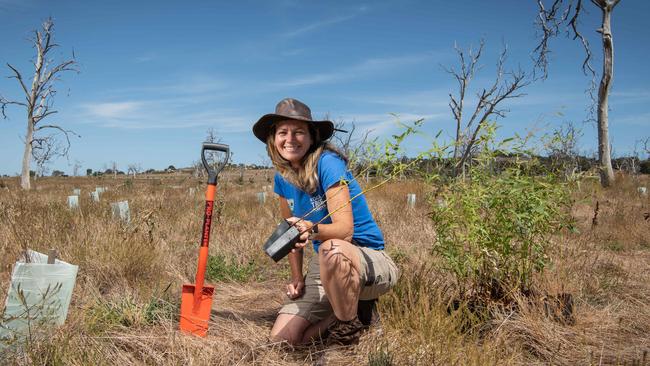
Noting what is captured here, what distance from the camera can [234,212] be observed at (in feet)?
26.2

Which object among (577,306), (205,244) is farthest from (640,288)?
(205,244)

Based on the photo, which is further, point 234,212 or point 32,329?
point 234,212

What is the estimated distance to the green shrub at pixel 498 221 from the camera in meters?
2.63

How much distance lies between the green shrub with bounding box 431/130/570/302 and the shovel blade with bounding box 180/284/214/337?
1.51 m

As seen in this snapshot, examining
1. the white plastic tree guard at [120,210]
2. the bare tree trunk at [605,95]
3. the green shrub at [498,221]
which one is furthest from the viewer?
the bare tree trunk at [605,95]

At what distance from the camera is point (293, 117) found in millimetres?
2684

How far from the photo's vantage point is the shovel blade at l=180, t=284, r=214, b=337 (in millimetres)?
2764

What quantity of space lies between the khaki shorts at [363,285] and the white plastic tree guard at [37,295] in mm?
1275

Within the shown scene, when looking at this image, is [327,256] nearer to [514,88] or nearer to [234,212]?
[234,212]

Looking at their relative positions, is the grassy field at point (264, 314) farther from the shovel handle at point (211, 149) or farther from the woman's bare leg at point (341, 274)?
the shovel handle at point (211, 149)

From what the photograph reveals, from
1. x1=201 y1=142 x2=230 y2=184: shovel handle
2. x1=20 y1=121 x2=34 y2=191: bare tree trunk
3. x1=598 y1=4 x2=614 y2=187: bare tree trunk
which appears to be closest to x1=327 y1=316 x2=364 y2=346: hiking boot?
x1=201 y1=142 x2=230 y2=184: shovel handle

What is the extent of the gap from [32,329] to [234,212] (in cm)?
569

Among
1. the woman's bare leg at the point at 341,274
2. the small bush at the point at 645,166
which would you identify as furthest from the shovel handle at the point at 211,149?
the small bush at the point at 645,166

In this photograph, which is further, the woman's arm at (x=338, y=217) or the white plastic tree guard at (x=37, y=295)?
the woman's arm at (x=338, y=217)
